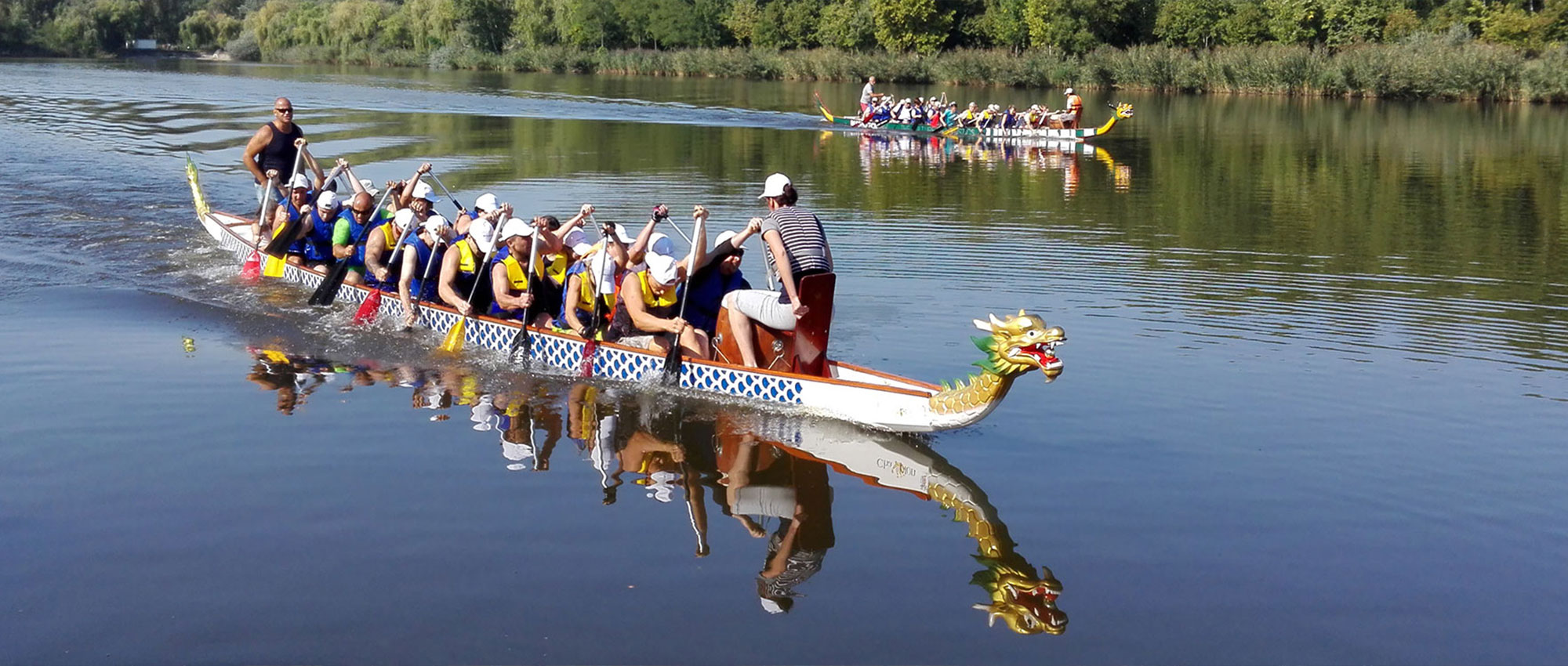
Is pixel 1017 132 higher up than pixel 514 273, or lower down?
higher up

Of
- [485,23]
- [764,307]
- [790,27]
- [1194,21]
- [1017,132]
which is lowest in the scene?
[764,307]

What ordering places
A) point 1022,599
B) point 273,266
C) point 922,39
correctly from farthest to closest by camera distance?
point 922,39 < point 273,266 < point 1022,599

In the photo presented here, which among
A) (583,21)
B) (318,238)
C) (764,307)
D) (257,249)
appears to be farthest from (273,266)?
(583,21)

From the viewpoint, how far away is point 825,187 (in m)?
25.6

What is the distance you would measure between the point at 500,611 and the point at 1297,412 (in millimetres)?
6714

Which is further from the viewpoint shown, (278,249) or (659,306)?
(278,249)

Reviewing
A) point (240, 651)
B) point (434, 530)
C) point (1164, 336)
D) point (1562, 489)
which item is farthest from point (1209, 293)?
point (240, 651)

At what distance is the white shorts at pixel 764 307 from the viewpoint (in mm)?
10234

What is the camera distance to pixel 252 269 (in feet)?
51.7

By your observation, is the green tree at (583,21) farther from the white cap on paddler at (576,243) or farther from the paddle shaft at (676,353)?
the paddle shaft at (676,353)

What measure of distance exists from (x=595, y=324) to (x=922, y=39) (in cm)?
6227

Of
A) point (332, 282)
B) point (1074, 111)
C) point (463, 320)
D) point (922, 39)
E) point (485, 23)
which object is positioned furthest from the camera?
point (485, 23)

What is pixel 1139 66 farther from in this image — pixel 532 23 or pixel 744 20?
pixel 532 23

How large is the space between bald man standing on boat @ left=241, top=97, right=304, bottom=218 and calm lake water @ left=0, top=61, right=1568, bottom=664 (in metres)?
1.35
